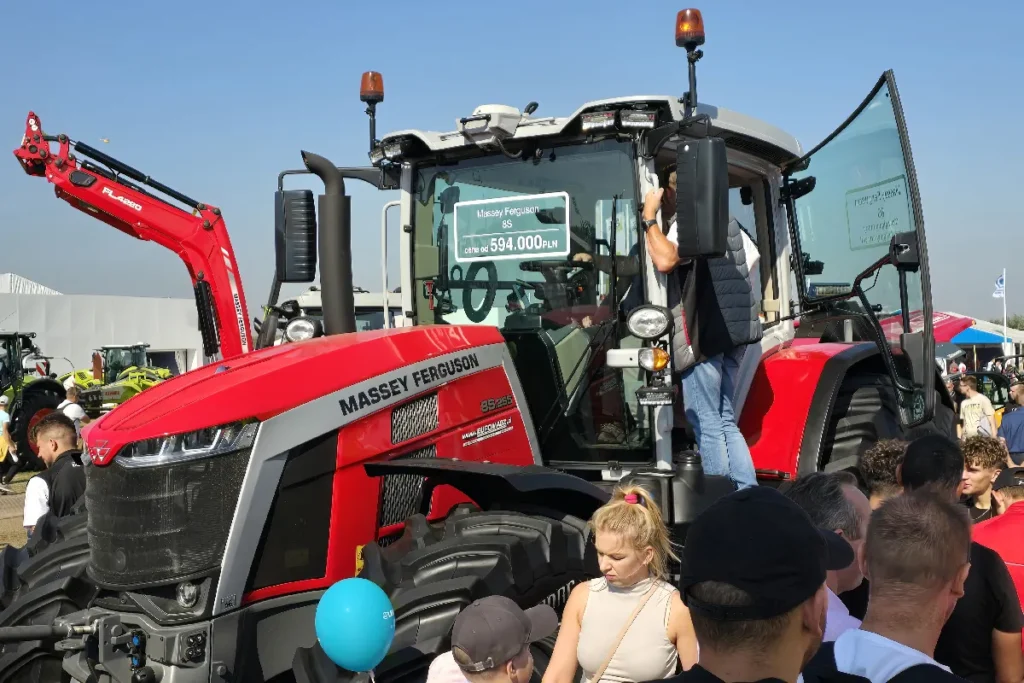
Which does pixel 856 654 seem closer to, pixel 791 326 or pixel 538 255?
pixel 538 255

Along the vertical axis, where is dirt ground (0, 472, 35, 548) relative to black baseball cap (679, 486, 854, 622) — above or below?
below

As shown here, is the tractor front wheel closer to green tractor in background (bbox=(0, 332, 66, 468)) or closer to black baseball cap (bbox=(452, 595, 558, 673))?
green tractor in background (bbox=(0, 332, 66, 468))

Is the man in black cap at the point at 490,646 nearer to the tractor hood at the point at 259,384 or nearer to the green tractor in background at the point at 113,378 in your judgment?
the tractor hood at the point at 259,384

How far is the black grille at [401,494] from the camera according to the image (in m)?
3.75

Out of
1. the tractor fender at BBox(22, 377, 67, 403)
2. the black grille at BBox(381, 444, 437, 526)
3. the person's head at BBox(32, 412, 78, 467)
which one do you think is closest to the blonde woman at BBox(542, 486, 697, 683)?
the black grille at BBox(381, 444, 437, 526)

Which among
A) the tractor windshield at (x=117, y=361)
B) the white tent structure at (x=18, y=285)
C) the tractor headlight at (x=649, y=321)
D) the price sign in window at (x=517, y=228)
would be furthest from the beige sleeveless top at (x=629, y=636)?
the white tent structure at (x=18, y=285)

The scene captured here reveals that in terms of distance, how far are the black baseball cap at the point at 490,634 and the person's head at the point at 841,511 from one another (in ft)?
2.68

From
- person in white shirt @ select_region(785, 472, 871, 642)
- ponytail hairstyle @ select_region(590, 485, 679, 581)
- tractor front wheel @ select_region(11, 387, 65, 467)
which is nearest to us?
person in white shirt @ select_region(785, 472, 871, 642)

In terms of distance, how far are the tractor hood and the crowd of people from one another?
1.08 metres

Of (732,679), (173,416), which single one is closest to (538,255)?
(173,416)

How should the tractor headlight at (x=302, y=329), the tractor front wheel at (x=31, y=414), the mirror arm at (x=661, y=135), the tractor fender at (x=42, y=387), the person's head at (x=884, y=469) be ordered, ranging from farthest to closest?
the tractor fender at (x=42, y=387) → the tractor front wheel at (x=31, y=414) → the tractor headlight at (x=302, y=329) → the mirror arm at (x=661, y=135) → the person's head at (x=884, y=469)

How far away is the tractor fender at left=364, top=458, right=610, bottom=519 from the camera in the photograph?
11.7 feet

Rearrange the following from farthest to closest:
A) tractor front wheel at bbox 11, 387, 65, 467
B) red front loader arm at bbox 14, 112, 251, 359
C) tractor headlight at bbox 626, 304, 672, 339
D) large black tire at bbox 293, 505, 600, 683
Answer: tractor front wheel at bbox 11, 387, 65, 467 → red front loader arm at bbox 14, 112, 251, 359 → tractor headlight at bbox 626, 304, 672, 339 → large black tire at bbox 293, 505, 600, 683

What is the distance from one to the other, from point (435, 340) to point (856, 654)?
8.07 feet
